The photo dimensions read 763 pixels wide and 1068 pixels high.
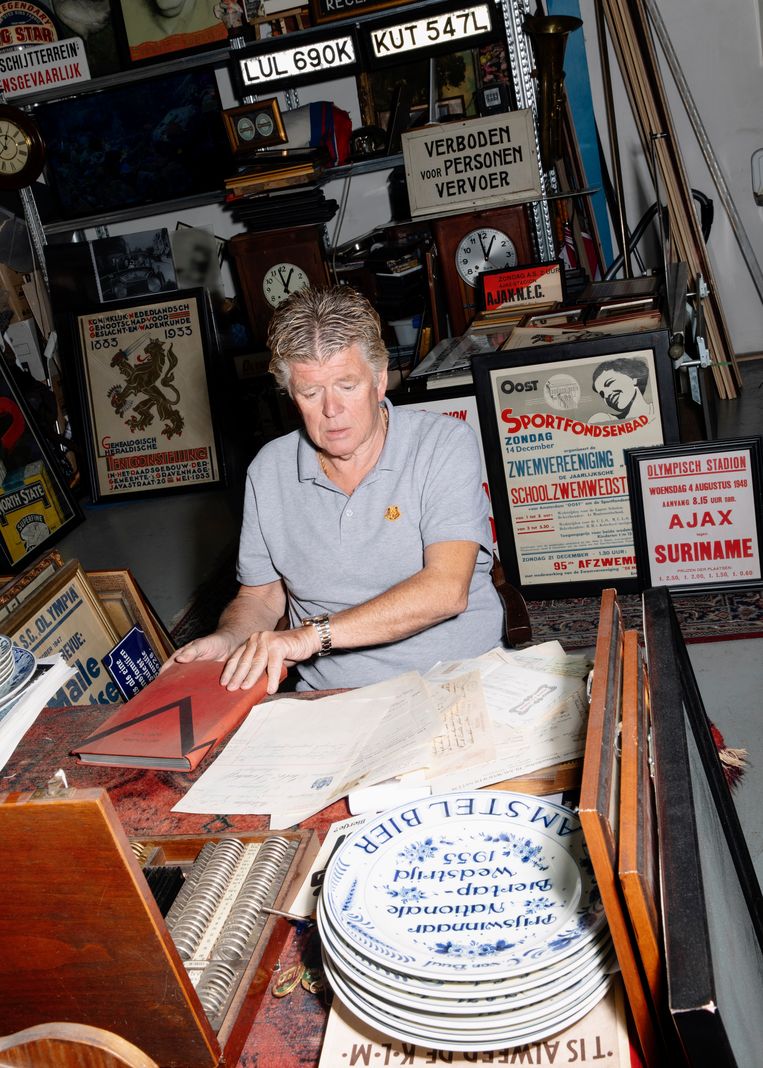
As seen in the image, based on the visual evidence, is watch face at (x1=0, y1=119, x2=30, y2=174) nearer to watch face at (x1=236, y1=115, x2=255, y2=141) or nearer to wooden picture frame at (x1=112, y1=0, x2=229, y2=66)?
wooden picture frame at (x1=112, y1=0, x2=229, y2=66)

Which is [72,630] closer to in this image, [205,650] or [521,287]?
[205,650]

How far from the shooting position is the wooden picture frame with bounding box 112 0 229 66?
5680 millimetres

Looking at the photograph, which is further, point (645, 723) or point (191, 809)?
point (191, 809)

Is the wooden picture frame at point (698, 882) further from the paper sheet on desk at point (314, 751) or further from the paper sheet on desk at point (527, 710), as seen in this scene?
the paper sheet on desk at point (314, 751)

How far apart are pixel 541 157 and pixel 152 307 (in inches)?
99.8

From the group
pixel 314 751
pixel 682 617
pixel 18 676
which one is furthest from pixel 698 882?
pixel 682 617

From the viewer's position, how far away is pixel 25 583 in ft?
8.75

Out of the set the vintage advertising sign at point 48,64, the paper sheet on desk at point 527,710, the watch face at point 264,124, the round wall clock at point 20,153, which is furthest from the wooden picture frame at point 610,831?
the vintage advertising sign at point 48,64

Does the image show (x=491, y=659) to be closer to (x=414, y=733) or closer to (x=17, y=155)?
(x=414, y=733)

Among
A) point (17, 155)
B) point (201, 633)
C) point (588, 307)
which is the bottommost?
point (201, 633)

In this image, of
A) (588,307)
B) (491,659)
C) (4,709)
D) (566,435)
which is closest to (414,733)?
(491,659)

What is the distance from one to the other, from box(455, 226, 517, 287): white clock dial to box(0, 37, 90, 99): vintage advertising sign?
9.27 feet

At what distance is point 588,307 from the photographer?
12.1 ft

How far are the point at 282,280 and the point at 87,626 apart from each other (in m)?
3.30
